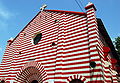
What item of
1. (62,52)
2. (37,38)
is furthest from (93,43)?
(37,38)

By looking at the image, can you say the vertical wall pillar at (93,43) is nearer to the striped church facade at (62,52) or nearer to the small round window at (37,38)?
the striped church facade at (62,52)

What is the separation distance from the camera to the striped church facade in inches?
308

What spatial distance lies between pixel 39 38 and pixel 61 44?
369cm

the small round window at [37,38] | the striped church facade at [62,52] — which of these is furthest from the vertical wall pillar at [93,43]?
the small round window at [37,38]

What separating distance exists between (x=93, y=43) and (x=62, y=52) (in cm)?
260

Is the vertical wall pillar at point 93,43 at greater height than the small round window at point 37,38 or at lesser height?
lesser

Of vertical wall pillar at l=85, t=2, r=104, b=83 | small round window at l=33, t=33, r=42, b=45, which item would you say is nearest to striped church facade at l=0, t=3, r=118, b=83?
vertical wall pillar at l=85, t=2, r=104, b=83

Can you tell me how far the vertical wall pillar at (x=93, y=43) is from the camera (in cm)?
699

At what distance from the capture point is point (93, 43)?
7875 mm

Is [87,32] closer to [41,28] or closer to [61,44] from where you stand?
[61,44]

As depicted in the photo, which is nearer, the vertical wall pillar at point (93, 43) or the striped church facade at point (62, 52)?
the vertical wall pillar at point (93, 43)

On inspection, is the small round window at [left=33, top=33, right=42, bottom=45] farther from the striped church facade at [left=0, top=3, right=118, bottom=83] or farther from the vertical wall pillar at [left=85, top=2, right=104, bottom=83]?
the vertical wall pillar at [left=85, top=2, right=104, bottom=83]

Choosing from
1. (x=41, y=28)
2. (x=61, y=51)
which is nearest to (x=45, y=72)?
(x=61, y=51)

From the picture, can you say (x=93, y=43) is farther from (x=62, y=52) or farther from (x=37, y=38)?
(x=37, y=38)
